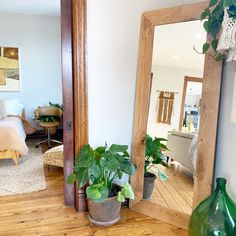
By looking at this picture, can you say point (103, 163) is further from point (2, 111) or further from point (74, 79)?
point (2, 111)

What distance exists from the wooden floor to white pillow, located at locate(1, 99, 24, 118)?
216cm

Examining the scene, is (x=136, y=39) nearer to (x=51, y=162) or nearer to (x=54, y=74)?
(x=51, y=162)

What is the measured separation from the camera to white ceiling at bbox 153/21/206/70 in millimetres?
1597

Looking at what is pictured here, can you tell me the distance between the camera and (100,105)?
1.94 metres

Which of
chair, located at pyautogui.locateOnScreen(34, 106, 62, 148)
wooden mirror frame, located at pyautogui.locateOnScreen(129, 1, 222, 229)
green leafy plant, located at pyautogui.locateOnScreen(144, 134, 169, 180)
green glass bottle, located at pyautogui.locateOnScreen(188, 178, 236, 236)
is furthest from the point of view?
chair, located at pyautogui.locateOnScreen(34, 106, 62, 148)

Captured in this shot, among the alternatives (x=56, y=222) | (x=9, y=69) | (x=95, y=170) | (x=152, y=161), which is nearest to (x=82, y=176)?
(x=95, y=170)

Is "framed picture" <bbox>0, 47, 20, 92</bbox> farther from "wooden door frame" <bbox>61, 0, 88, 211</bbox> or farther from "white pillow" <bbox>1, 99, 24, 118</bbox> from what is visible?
"wooden door frame" <bbox>61, 0, 88, 211</bbox>

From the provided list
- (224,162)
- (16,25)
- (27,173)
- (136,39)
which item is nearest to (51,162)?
(27,173)

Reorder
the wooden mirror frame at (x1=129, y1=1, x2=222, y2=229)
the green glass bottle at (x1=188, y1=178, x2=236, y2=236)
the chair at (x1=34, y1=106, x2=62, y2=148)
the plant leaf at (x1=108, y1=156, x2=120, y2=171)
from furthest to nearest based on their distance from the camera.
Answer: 1. the chair at (x1=34, y1=106, x2=62, y2=148)
2. the plant leaf at (x1=108, y1=156, x2=120, y2=171)
3. the wooden mirror frame at (x1=129, y1=1, x2=222, y2=229)
4. the green glass bottle at (x1=188, y1=178, x2=236, y2=236)

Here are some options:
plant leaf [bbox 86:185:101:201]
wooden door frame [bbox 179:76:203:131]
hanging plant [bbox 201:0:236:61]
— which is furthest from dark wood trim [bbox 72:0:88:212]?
hanging plant [bbox 201:0:236:61]

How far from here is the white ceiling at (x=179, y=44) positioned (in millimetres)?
1597

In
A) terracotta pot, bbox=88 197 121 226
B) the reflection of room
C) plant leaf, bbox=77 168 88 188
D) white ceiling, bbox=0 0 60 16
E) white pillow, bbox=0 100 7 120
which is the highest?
white ceiling, bbox=0 0 60 16

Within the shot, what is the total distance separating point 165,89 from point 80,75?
711 millimetres

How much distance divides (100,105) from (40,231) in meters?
1.13
